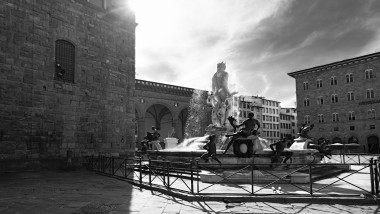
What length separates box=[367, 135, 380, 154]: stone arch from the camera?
37.5 m

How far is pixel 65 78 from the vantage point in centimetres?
1667

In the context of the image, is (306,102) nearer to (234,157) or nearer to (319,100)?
(319,100)

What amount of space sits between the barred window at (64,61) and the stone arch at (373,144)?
38.1 metres

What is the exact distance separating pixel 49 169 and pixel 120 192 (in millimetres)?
8780

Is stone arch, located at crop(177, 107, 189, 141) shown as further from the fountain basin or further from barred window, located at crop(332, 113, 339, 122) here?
the fountain basin

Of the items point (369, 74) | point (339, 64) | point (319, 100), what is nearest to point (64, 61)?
point (339, 64)

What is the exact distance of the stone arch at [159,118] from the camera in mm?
45031

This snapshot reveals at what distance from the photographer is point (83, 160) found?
16.8 metres

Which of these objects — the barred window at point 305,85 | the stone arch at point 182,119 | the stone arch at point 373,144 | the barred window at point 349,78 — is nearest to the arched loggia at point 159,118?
the stone arch at point 182,119

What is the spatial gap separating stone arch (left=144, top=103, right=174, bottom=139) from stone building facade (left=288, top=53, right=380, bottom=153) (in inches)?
862

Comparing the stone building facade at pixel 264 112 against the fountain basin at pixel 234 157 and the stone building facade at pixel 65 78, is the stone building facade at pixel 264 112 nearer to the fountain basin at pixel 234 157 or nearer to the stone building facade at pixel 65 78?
the stone building facade at pixel 65 78

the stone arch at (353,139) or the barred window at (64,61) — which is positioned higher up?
the barred window at (64,61)

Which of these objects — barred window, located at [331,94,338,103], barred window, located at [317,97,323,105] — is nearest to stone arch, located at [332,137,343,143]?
barred window, located at [331,94,338,103]

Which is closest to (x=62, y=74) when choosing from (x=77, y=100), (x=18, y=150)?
(x=77, y=100)
